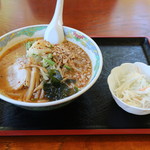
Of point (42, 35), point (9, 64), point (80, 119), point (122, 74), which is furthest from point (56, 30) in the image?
point (80, 119)

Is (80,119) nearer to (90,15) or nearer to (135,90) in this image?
(135,90)

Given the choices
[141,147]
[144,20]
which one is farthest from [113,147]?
[144,20]

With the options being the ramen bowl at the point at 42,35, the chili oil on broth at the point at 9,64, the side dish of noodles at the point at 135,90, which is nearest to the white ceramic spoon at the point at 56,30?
the ramen bowl at the point at 42,35

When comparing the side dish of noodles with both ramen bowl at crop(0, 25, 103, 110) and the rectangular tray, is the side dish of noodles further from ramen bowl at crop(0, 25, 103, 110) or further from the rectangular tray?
ramen bowl at crop(0, 25, 103, 110)

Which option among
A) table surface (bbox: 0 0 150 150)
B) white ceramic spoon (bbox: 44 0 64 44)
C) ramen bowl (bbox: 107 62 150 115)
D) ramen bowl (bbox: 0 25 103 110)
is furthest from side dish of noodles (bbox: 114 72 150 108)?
table surface (bbox: 0 0 150 150)

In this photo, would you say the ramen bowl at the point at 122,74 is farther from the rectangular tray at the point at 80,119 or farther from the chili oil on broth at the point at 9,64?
the chili oil on broth at the point at 9,64

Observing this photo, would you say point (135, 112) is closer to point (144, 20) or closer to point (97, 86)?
point (97, 86)
